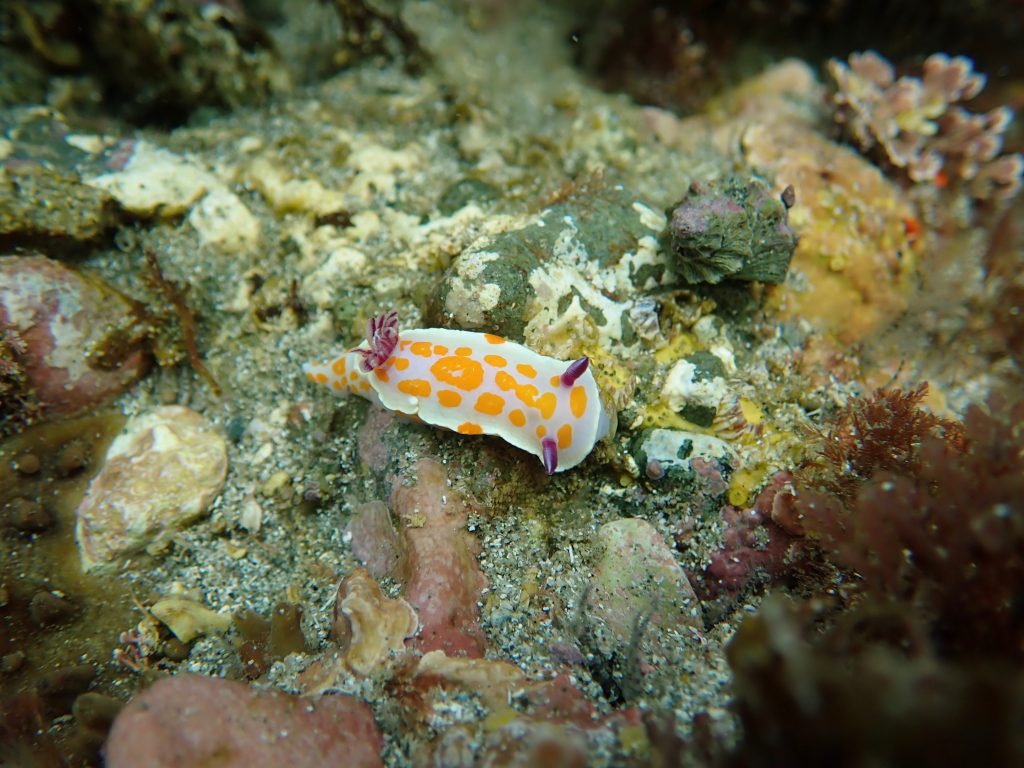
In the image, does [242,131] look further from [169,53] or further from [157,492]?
[157,492]

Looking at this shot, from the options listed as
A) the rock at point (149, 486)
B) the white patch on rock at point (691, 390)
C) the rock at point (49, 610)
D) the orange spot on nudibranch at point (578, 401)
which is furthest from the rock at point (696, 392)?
the rock at point (49, 610)

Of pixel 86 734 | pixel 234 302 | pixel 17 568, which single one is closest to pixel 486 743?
pixel 86 734

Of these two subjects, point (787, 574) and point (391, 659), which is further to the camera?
point (787, 574)

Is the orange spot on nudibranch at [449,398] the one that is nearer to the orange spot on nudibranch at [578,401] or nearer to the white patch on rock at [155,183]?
the orange spot on nudibranch at [578,401]

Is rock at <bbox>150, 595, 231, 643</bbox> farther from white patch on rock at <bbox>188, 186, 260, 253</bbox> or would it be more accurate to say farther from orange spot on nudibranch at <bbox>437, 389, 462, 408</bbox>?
white patch on rock at <bbox>188, 186, 260, 253</bbox>

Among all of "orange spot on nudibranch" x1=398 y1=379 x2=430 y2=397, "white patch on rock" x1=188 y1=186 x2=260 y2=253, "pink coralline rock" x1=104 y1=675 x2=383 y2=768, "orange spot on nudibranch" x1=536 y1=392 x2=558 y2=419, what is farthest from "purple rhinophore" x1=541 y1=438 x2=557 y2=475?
"white patch on rock" x1=188 y1=186 x2=260 y2=253
